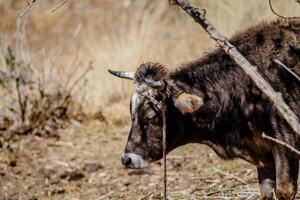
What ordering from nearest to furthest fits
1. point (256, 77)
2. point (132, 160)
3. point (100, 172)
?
1. point (256, 77)
2. point (132, 160)
3. point (100, 172)

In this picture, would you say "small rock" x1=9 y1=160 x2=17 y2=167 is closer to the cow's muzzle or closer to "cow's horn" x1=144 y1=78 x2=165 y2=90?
the cow's muzzle

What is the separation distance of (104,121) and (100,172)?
8.33 feet

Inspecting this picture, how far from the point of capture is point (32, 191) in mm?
9570

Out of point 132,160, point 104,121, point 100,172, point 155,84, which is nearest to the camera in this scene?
point 155,84

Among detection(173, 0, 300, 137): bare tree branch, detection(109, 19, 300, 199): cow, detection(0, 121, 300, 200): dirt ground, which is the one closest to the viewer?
detection(173, 0, 300, 137): bare tree branch

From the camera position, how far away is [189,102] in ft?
23.1

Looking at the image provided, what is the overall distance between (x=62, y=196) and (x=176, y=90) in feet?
8.89

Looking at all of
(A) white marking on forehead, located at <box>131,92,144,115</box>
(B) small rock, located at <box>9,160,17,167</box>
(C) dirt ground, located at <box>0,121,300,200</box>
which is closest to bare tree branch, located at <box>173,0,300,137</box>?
(A) white marking on forehead, located at <box>131,92,144,115</box>

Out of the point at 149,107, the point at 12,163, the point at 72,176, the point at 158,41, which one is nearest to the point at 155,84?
the point at 149,107

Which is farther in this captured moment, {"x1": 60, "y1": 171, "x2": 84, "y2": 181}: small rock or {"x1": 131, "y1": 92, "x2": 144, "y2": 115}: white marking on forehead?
{"x1": 60, "y1": 171, "x2": 84, "y2": 181}: small rock

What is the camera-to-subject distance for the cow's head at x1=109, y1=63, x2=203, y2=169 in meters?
7.06

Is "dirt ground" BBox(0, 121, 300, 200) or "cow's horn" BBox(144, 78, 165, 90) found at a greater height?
"cow's horn" BBox(144, 78, 165, 90)

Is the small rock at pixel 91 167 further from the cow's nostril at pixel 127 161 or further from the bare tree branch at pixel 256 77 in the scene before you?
the bare tree branch at pixel 256 77

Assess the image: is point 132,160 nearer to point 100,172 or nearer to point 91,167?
point 100,172
